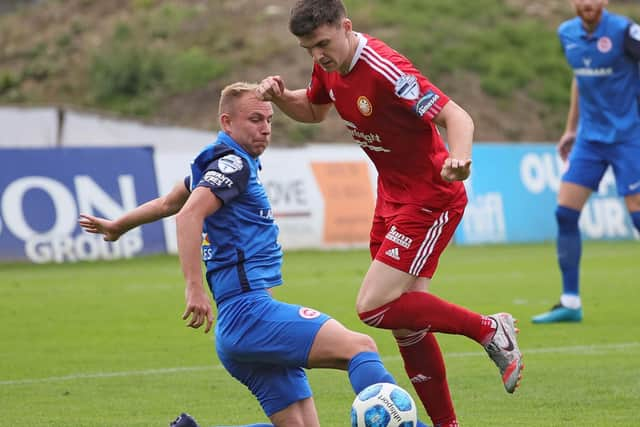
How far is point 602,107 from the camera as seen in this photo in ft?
35.0

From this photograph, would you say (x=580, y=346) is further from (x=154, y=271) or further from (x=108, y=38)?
(x=108, y=38)

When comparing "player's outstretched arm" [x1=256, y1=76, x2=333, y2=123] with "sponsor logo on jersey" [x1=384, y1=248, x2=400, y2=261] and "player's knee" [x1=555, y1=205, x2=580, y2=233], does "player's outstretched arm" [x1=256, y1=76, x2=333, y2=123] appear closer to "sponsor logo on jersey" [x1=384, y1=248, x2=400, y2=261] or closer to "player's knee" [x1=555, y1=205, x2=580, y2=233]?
"sponsor logo on jersey" [x1=384, y1=248, x2=400, y2=261]

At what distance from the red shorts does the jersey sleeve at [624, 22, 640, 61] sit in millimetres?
4553

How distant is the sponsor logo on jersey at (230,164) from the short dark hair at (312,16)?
2.51 feet

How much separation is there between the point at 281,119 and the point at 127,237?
463 inches

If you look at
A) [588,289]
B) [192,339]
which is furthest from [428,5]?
[192,339]

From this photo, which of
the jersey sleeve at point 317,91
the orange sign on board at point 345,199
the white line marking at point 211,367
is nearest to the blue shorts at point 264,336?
the jersey sleeve at point 317,91

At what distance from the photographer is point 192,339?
408 inches

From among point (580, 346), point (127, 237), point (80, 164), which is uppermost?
point (580, 346)

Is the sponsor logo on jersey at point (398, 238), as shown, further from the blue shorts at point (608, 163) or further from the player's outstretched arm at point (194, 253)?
the blue shorts at point (608, 163)

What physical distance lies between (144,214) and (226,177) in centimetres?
75

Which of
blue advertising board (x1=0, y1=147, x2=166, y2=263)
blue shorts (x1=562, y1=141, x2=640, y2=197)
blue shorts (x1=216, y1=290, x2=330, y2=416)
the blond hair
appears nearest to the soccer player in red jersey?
the blond hair

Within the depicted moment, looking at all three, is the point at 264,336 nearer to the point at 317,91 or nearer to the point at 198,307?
the point at 198,307

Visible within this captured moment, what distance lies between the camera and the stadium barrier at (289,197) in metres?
17.6
